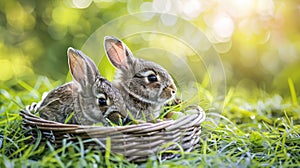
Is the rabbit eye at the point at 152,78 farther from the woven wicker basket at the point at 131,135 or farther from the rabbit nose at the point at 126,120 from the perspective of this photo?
the woven wicker basket at the point at 131,135

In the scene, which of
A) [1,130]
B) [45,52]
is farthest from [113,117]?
[45,52]

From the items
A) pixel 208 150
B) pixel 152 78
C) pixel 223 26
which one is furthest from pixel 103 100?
pixel 223 26

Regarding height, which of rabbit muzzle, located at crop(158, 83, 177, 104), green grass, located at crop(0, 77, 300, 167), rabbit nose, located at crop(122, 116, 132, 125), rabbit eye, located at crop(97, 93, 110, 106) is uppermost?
rabbit muzzle, located at crop(158, 83, 177, 104)

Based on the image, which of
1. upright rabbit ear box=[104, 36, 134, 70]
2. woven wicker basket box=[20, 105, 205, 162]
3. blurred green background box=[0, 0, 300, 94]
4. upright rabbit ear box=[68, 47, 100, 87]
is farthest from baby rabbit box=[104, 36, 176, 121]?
blurred green background box=[0, 0, 300, 94]

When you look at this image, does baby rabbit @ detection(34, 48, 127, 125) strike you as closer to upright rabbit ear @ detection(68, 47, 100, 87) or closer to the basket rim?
upright rabbit ear @ detection(68, 47, 100, 87)

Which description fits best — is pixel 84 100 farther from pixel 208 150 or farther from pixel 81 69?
pixel 208 150

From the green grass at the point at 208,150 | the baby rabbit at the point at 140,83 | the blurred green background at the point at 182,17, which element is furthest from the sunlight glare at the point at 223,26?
the baby rabbit at the point at 140,83
